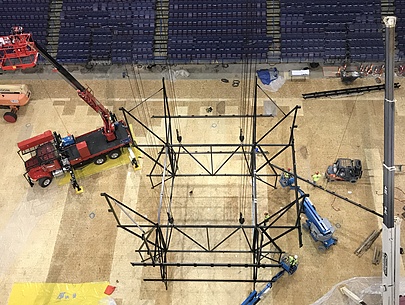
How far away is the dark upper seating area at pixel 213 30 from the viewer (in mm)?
29750

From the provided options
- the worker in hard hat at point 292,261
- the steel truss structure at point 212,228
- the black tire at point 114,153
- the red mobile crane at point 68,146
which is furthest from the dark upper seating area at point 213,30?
the worker in hard hat at point 292,261

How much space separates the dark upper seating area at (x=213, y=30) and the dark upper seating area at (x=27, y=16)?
0.22 ft

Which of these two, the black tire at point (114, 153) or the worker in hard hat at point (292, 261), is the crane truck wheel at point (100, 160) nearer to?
the black tire at point (114, 153)

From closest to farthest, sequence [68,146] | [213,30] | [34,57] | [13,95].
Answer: [68,146] < [34,57] < [13,95] < [213,30]

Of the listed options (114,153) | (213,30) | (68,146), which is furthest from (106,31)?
(114,153)

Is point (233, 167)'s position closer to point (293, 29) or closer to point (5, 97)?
point (293, 29)

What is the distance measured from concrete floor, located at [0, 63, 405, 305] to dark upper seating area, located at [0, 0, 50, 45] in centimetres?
361

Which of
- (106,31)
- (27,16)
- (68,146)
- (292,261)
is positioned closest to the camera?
(292,261)

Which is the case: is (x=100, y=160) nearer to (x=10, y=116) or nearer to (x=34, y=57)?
(x=10, y=116)

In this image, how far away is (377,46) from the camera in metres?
29.5

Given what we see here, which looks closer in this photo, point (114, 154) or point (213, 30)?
point (114, 154)

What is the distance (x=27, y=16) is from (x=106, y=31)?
5.59m

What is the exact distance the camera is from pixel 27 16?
32.0 m

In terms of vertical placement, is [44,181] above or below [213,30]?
below
